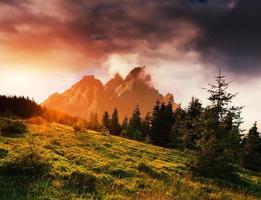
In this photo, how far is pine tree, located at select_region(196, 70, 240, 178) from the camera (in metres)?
25.5

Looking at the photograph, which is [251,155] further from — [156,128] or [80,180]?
[80,180]

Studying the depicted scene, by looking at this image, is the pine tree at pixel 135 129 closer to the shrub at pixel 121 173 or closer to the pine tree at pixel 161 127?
the pine tree at pixel 161 127

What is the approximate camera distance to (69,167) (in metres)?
17.4

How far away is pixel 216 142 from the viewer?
86.3 feet

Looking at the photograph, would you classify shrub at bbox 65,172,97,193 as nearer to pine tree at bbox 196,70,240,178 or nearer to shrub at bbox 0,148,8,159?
shrub at bbox 0,148,8,159

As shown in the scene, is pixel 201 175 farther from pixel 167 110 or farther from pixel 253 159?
pixel 167 110

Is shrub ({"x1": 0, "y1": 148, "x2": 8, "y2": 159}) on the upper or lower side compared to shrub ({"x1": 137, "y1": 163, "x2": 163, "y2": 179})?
upper

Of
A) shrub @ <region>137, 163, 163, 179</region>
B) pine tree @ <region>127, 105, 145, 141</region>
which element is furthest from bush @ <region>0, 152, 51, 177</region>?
pine tree @ <region>127, 105, 145, 141</region>

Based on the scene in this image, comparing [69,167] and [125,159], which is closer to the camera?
[69,167]

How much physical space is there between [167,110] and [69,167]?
60.9m

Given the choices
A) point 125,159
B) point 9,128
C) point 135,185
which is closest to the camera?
point 135,185

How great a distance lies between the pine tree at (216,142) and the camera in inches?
1005

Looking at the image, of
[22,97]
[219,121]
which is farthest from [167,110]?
[219,121]

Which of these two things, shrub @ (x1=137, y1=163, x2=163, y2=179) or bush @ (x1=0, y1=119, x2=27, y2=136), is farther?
bush @ (x1=0, y1=119, x2=27, y2=136)
